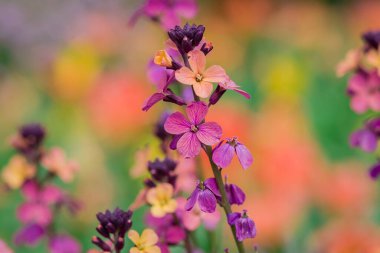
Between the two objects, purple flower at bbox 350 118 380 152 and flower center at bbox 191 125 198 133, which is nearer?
flower center at bbox 191 125 198 133

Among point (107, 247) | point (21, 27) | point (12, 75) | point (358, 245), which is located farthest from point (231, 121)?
point (21, 27)

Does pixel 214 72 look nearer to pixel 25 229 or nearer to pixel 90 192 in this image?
pixel 25 229

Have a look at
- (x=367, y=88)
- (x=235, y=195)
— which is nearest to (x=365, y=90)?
(x=367, y=88)

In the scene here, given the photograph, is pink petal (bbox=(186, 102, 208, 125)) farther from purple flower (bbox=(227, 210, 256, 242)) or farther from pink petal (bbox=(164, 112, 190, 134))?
purple flower (bbox=(227, 210, 256, 242))

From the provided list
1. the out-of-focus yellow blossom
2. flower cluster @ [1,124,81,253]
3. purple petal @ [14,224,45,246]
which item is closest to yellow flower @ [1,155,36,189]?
flower cluster @ [1,124,81,253]

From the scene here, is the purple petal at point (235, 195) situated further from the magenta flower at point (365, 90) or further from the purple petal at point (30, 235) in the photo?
the purple petal at point (30, 235)

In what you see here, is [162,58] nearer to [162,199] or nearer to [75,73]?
[162,199]
